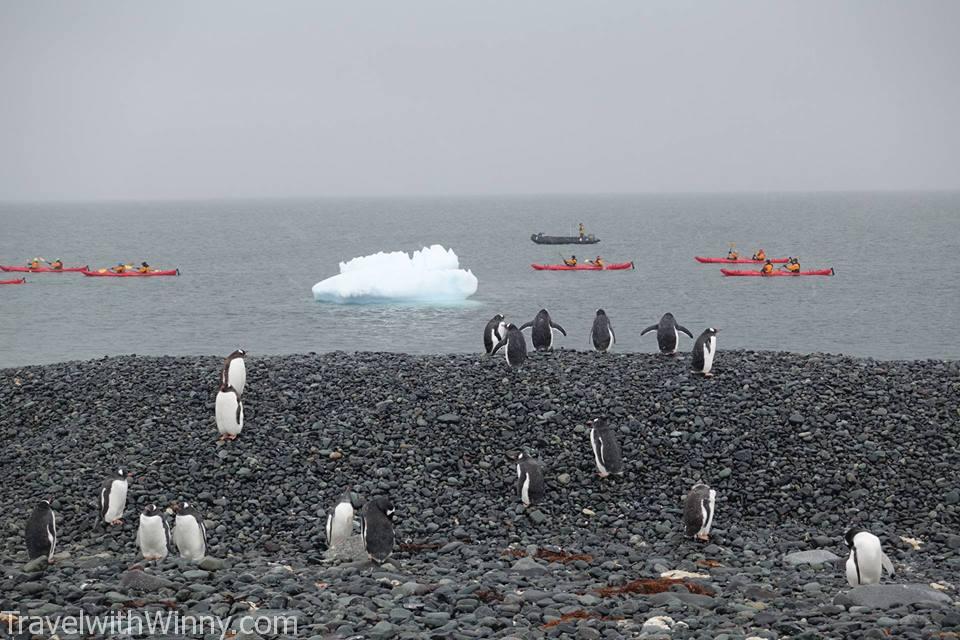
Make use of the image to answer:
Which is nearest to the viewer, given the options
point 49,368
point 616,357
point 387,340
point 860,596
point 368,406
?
point 860,596

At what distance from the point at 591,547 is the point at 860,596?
3.19m

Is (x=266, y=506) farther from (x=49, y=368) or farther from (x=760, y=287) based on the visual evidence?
(x=760, y=287)

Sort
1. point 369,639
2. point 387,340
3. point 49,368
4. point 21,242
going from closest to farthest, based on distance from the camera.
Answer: point 369,639 → point 49,368 → point 387,340 → point 21,242

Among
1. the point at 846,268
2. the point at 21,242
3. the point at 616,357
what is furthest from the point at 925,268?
the point at 21,242

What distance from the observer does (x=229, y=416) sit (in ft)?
45.8

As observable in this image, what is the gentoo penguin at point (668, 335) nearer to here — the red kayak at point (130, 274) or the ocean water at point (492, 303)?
the ocean water at point (492, 303)

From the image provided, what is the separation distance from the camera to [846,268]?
71.6m

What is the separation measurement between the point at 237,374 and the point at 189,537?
14.9 ft

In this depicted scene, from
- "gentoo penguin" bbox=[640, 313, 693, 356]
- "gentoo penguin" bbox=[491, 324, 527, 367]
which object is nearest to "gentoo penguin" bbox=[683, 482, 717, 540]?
"gentoo penguin" bbox=[491, 324, 527, 367]

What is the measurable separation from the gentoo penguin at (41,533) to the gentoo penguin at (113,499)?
1.14 m

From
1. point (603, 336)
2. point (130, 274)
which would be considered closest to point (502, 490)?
point (603, 336)

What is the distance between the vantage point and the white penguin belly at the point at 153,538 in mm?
10852

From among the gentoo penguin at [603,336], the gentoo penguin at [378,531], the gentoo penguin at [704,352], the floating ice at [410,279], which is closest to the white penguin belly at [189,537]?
the gentoo penguin at [378,531]

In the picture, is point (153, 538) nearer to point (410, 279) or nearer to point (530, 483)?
point (530, 483)
